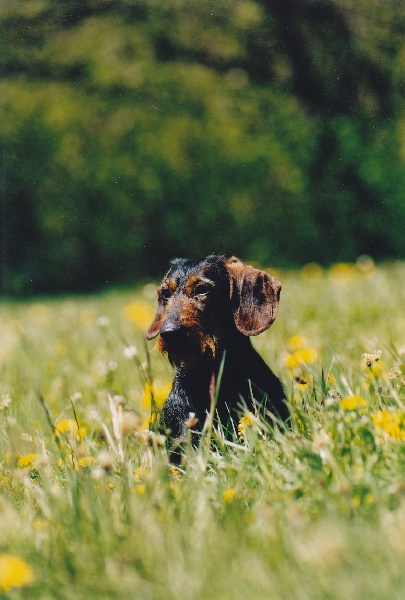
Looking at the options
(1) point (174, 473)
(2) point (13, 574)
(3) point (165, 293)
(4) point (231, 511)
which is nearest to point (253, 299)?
(3) point (165, 293)

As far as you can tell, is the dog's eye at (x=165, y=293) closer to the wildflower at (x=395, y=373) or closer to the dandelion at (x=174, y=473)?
the dandelion at (x=174, y=473)

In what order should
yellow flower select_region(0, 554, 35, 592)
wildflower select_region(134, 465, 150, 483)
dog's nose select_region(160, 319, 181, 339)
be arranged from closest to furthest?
yellow flower select_region(0, 554, 35, 592) → wildflower select_region(134, 465, 150, 483) → dog's nose select_region(160, 319, 181, 339)

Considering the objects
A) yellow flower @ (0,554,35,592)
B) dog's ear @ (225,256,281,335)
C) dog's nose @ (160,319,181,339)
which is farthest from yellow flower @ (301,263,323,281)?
yellow flower @ (0,554,35,592)

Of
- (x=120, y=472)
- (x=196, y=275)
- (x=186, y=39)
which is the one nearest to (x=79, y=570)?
(x=120, y=472)

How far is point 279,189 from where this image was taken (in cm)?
1137

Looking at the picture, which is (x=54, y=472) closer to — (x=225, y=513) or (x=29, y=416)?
(x=225, y=513)

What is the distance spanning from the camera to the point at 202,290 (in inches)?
132

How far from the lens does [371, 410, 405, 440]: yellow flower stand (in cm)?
230

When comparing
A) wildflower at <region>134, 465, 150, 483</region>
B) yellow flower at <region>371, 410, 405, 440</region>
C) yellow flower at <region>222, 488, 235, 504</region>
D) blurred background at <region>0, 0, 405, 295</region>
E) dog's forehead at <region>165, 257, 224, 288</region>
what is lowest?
wildflower at <region>134, 465, 150, 483</region>

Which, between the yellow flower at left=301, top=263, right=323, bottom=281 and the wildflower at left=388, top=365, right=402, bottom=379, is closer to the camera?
the wildflower at left=388, top=365, right=402, bottom=379

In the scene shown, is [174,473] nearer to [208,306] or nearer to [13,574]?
[208,306]

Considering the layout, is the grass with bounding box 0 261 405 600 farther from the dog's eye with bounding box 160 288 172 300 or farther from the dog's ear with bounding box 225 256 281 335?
the dog's eye with bounding box 160 288 172 300

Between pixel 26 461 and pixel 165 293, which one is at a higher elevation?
pixel 165 293

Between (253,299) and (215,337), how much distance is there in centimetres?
24
